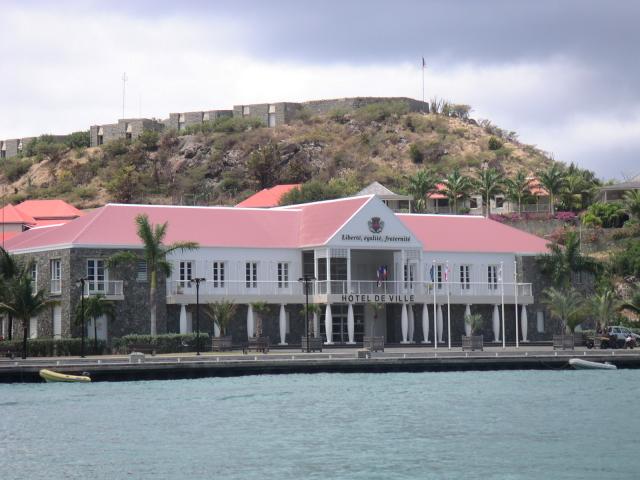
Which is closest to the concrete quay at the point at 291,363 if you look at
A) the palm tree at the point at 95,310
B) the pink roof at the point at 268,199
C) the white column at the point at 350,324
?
the palm tree at the point at 95,310

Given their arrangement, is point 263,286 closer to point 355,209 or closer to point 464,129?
point 355,209

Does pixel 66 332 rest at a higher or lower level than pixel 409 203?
lower

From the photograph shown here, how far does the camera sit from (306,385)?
67500 mm

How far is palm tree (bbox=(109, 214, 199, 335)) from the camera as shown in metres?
81.4

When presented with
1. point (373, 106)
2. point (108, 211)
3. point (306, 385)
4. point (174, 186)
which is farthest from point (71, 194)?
point (306, 385)

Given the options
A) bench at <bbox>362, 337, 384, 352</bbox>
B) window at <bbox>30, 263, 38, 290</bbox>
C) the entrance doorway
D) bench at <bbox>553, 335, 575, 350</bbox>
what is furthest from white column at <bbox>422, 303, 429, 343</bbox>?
window at <bbox>30, 263, 38, 290</bbox>

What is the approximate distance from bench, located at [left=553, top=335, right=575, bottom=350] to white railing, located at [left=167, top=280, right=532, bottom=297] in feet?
18.6

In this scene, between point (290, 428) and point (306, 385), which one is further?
point (306, 385)

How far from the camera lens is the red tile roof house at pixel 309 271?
83.5 metres

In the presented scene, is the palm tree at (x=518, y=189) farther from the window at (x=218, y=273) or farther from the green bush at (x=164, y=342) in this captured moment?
the green bush at (x=164, y=342)

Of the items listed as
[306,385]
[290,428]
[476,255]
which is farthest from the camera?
[476,255]

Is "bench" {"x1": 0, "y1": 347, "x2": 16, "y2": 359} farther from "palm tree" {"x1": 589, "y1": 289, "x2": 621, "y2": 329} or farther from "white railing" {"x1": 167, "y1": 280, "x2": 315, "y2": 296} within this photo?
"palm tree" {"x1": 589, "y1": 289, "x2": 621, "y2": 329}

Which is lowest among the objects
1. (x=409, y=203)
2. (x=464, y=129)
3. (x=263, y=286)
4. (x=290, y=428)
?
(x=290, y=428)

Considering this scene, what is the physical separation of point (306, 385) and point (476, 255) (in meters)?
29.3
